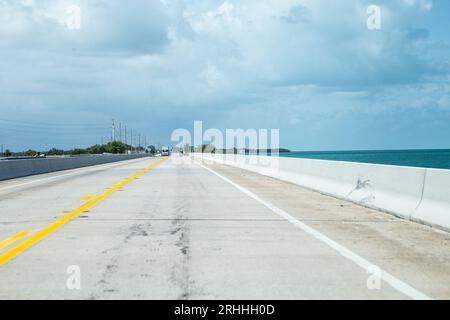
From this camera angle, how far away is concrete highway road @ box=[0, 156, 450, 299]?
6543 millimetres

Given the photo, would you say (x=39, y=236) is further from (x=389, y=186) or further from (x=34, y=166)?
(x=34, y=166)

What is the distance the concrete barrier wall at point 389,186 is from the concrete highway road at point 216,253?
1.28 feet

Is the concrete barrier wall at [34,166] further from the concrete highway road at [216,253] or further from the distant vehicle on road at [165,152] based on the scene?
the distant vehicle on road at [165,152]

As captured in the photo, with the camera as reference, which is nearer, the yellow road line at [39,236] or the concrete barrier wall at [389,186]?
the yellow road line at [39,236]

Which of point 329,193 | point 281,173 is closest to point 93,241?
point 329,193

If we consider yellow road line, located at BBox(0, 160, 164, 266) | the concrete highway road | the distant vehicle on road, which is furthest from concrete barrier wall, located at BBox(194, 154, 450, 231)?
the distant vehicle on road

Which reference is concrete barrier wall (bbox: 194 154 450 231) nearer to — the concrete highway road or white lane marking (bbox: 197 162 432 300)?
the concrete highway road

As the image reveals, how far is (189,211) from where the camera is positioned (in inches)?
550

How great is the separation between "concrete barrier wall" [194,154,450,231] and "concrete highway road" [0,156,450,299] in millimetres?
390

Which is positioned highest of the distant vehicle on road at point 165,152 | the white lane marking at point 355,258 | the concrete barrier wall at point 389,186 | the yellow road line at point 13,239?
the concrete barrier wall at point 389,186

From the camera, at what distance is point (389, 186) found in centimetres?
1399

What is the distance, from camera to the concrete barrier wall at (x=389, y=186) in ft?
37.6

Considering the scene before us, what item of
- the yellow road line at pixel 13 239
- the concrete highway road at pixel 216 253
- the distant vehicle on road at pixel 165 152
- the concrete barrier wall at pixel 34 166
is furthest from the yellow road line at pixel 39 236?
the distant vehicle on road at pixel 165 152
